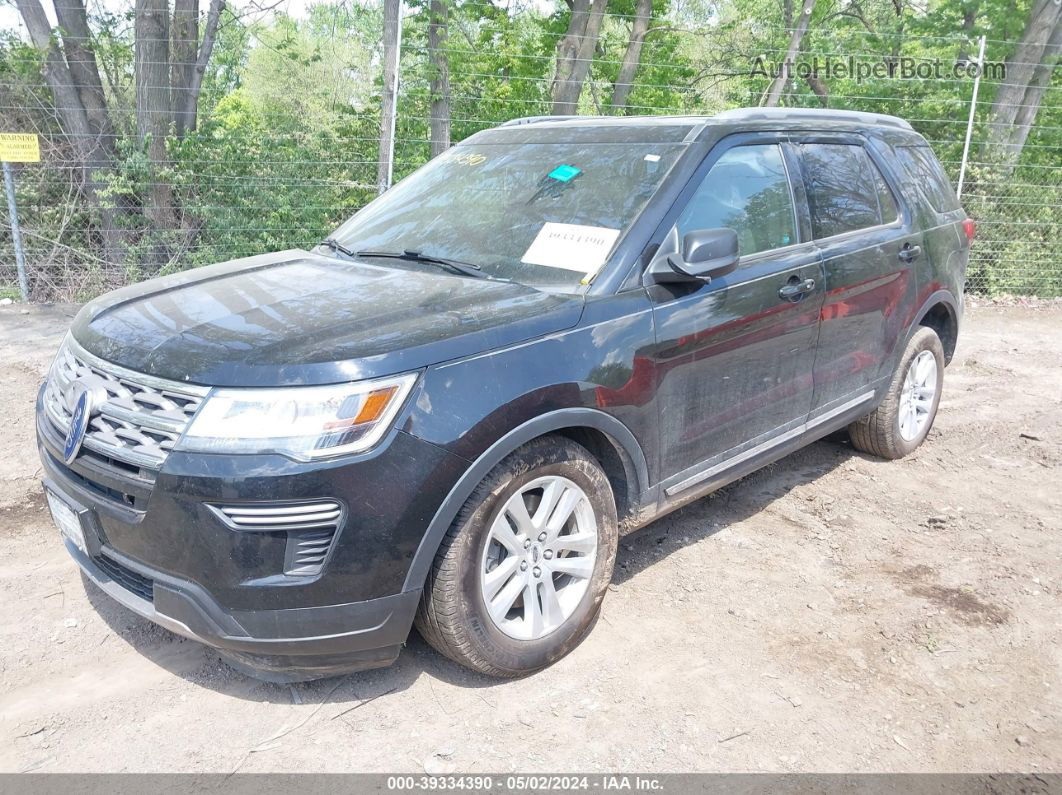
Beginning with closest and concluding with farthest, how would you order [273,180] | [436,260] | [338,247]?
[436,260]
[338,247]
[273,180]

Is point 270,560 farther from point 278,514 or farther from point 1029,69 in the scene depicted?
point 1029,69

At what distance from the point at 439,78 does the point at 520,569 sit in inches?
382

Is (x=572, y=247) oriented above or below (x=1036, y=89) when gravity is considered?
below

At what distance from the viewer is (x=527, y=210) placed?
12.0ft

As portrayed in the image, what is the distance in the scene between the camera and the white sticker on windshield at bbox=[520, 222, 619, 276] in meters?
3.33

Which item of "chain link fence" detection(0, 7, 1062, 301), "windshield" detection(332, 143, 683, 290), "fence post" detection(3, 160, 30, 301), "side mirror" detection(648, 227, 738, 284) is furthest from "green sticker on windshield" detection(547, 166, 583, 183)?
"fence post" detection(3, 160, 30, 301)

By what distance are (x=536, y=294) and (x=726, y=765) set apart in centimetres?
171

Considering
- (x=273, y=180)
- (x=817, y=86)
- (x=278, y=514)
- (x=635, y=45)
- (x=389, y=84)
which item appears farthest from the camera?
(x=817, y=86)

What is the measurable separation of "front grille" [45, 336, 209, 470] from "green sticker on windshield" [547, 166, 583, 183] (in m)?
1.85

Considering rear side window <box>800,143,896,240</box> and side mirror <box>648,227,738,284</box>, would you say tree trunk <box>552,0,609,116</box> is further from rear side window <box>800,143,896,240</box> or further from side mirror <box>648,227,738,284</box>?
side mirror <box>648,227,738,284</box>

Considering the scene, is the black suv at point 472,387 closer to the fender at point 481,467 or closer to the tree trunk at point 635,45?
the fender at point 481,467

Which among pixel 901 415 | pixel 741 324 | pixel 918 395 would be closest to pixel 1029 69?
pixel 918 395

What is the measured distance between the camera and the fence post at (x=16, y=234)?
863cm

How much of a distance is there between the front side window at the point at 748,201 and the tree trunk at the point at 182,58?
8.19 meters
